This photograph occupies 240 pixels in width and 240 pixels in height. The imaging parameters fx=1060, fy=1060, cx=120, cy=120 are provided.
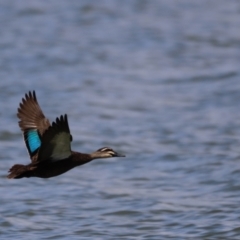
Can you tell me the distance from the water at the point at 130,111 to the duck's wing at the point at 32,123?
1.45 meters

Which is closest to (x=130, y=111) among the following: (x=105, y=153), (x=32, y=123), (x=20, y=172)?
(x=32, y=123)

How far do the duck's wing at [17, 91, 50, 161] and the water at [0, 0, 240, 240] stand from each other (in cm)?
145

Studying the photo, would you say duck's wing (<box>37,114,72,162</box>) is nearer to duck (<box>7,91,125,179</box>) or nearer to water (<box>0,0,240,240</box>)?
duck (<box>7,91,125,179</box>)

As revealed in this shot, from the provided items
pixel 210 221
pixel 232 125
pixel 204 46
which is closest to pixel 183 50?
pixel 204 46

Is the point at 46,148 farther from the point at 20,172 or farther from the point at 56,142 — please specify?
the point at 20,172

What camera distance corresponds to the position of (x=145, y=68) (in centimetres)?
2062

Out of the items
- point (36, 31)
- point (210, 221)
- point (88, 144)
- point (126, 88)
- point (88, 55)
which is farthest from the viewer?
point (36, 31)

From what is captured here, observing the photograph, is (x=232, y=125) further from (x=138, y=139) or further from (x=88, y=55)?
(x=88, y=55)

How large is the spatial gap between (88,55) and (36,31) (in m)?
2.03

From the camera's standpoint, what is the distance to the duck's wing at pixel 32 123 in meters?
10.4

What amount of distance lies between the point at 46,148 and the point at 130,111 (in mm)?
8421

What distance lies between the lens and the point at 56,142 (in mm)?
Result: 9602

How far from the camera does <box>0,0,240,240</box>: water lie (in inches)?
490

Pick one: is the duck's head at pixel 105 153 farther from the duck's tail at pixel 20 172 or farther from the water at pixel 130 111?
the water at pixel 130 111
